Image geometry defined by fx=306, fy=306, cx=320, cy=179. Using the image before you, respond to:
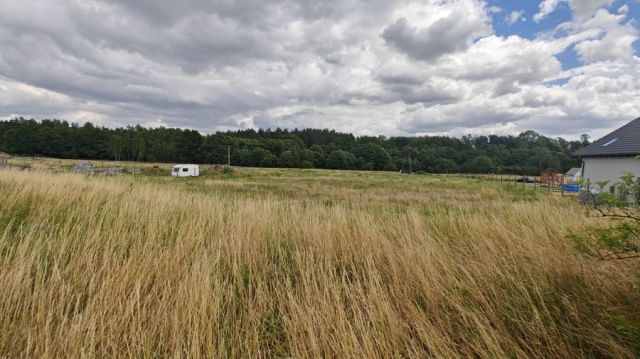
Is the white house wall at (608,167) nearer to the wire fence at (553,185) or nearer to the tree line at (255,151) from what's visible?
the wire fence at (553,185)

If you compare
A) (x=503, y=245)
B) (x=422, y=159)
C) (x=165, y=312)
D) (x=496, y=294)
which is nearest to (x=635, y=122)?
(x=503, y=245)

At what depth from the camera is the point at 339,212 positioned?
586 cm

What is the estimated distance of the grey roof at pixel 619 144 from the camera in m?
21.0

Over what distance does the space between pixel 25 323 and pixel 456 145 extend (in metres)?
144

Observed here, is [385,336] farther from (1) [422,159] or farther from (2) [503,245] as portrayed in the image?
(1) [422,159]

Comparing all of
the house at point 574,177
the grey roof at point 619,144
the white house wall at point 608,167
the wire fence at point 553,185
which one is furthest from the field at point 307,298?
the grey roof at point 619,144

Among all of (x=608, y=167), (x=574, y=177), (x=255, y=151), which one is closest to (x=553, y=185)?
(x=608, y=167)

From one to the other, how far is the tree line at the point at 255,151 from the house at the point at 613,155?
7001cm

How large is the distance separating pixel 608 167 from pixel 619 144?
1.76m

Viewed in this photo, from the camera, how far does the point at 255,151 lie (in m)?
101

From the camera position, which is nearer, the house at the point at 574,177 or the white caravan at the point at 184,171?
the house at the point at 574,177

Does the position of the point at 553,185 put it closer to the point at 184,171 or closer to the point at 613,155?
the point at 613,155

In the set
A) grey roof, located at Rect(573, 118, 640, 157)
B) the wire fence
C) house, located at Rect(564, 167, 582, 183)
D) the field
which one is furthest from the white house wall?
the field

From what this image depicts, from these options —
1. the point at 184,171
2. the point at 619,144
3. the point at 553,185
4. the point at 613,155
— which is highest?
the point at 619,144
